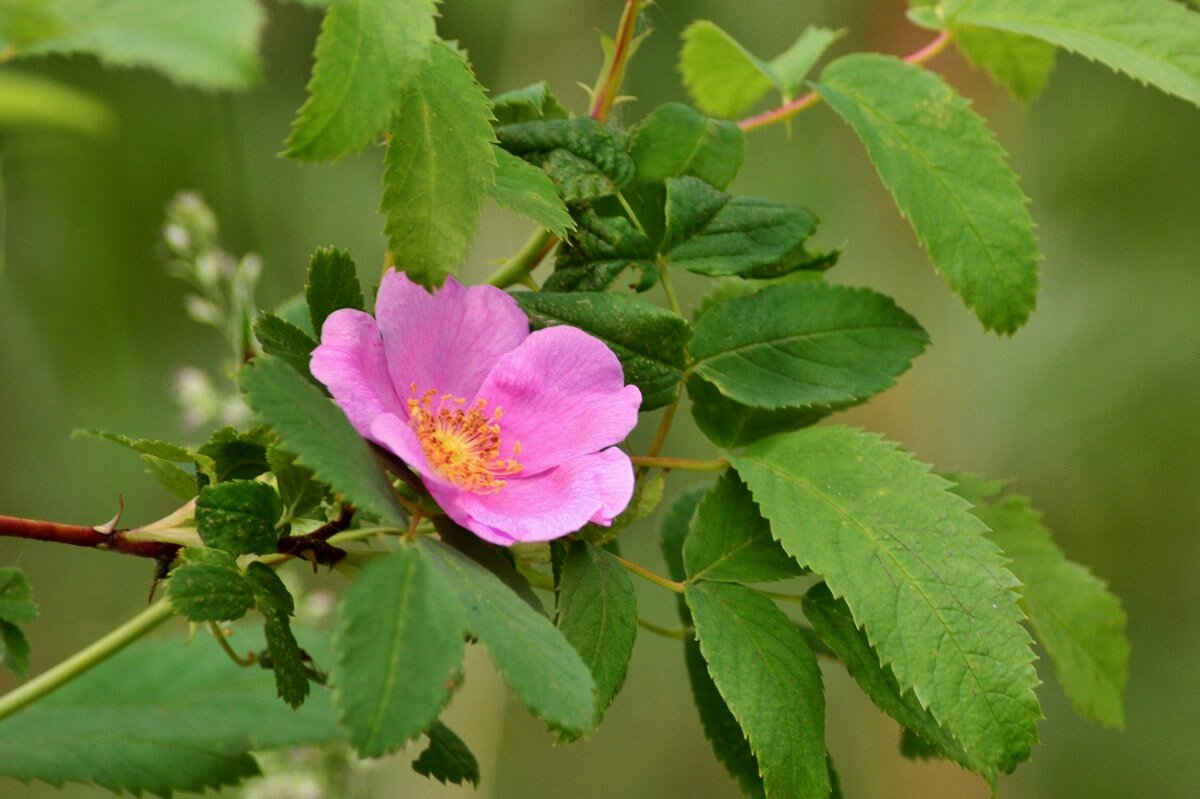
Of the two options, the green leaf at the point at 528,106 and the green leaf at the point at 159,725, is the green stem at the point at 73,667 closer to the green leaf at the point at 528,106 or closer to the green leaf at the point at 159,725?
the green leaf at the point at 159,725

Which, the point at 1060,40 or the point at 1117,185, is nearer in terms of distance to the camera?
the point at 1060,40

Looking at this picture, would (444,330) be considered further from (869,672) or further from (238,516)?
(869,672)

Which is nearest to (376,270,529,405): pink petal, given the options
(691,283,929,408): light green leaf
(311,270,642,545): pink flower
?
(311,270,642,545): pink flower

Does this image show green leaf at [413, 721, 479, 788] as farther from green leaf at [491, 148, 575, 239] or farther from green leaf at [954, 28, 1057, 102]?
green leaf at [954, 28, 1057, 102]

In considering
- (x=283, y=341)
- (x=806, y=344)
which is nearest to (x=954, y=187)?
(x=806, y=344)

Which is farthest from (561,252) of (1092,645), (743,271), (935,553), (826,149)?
(826,149)

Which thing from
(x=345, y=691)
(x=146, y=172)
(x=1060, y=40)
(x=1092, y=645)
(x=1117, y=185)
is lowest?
(x=146, y=172)

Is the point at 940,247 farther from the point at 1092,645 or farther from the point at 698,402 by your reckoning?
the point at 1092,645
